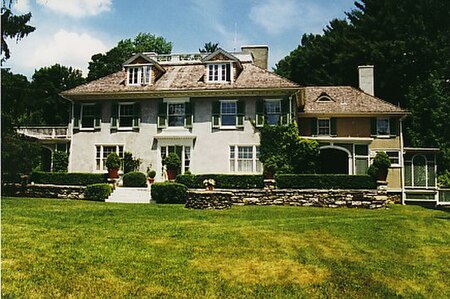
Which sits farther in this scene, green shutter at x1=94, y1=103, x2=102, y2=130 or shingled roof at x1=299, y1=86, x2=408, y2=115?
shingled roof at x1=299, y1=86, x2=408, y2=115

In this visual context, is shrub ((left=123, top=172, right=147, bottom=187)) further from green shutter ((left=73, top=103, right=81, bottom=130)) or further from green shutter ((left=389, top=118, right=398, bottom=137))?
green shutter ((left=389, top=118, right=398, bottom=137))

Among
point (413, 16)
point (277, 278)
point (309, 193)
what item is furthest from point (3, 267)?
point (413, 16)

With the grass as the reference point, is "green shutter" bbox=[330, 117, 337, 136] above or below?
above

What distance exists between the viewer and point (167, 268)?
791cm

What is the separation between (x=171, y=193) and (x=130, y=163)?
6.20 meters

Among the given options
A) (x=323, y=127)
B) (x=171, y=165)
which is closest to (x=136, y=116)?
(x=171, y=165)

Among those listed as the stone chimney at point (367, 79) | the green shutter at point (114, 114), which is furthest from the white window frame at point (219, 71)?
the stone chimney at point (367, 79)

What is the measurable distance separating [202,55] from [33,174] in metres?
11.8

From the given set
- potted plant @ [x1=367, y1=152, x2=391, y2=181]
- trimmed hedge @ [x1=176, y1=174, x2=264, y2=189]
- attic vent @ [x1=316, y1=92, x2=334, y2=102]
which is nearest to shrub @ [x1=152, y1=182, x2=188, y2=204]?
trimmed hedge @ [x1=176, y1=174, x2=264, y2=189]

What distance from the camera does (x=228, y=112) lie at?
81.7 feet

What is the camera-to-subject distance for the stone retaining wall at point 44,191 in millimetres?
21078

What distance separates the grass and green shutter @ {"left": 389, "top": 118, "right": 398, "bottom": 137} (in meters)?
14.9

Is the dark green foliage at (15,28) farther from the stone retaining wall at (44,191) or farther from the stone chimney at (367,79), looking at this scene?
the stone chimney at (367,79)

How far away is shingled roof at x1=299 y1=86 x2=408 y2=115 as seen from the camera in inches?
1054
